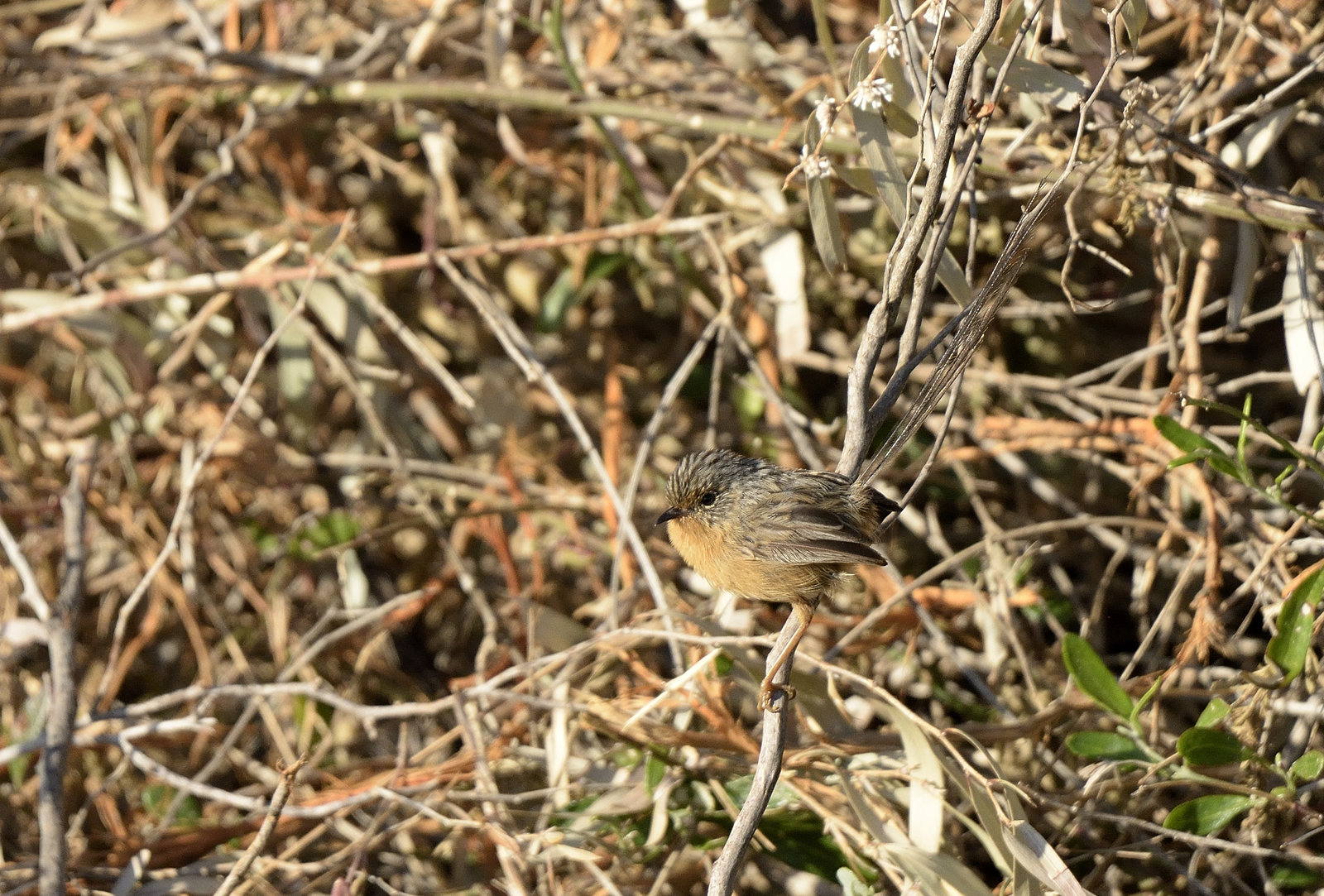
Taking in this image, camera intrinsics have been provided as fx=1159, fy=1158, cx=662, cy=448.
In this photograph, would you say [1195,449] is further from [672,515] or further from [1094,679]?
[672,515]

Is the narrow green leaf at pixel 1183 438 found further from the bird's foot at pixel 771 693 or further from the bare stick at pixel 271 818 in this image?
the bare stick at pixel 271 818

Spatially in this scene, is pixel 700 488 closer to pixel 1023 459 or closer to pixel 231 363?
pixel 1023 459

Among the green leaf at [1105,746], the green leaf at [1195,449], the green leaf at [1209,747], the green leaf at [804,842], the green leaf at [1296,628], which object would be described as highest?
the green leaf at [1195,449]

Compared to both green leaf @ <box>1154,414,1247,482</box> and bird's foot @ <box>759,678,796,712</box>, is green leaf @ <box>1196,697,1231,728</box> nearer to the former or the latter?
green leaf @ <box>1154,414,1247,482</box>

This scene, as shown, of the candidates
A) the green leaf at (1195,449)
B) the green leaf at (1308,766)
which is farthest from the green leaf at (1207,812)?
the green leaf at (1195,449)

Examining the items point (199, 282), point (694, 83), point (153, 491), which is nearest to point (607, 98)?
point (694, 83)

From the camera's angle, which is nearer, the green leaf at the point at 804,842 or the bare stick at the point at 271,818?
the bare stick at the point at 271,818

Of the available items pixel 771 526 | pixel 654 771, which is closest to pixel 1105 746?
pixel 771 526
